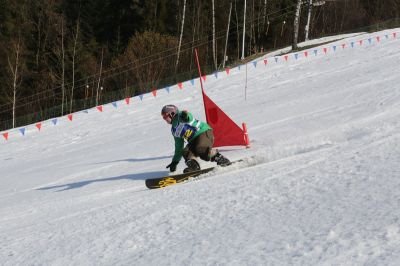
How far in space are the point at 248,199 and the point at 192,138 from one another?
2.46 metres

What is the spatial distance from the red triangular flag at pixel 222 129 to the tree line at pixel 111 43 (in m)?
21.9

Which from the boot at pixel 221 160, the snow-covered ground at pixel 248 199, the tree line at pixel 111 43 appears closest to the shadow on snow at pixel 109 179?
the snow-covered ground at pixel 248 199

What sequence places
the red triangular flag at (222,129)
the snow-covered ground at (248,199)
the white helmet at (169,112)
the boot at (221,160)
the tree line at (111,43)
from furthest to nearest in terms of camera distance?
the tree line at (111,43) < the red triangular flag at (222,129) < the white helmet at (169,112) < the boot at (221,160) < the snow-covered ground at (248,199)

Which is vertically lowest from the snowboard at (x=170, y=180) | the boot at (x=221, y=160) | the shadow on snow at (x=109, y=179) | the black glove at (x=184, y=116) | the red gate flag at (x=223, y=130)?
the shadow on snow at (x=109, y=179)

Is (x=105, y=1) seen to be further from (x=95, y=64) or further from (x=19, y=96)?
(x=19, y=96)

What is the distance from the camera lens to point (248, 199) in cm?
422

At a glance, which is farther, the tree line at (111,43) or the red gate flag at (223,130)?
the tree line at (111,43)

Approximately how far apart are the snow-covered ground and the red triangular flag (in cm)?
21

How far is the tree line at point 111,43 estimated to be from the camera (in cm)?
3462

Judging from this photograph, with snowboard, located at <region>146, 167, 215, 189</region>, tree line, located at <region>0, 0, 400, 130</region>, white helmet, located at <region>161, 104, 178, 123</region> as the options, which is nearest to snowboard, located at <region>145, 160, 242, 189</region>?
snowboard, located at <region>146, 167, 215, 189</region>

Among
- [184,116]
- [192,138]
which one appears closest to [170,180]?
[192,138]

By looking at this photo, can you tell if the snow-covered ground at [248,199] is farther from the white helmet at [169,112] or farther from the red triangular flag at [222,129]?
the white helmet at [169,112]

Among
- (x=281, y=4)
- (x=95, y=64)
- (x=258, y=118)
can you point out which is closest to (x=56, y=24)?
(x=95, y=64)

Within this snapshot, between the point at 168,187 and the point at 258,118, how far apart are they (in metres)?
5.43
